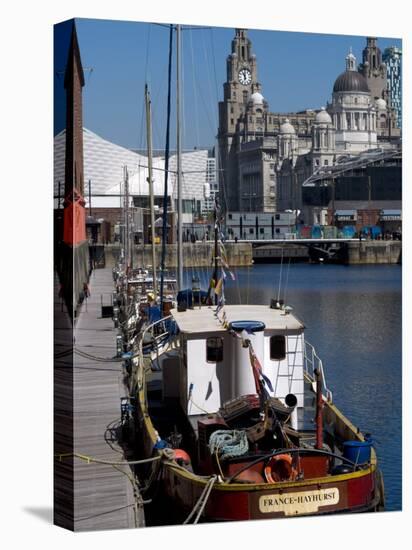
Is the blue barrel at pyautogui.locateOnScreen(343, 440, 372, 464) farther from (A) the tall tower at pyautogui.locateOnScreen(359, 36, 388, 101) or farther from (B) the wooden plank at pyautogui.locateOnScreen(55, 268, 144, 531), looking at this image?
(A) the tall tower at pyautogui.locateOnScreen(359, 36, 388, 101)

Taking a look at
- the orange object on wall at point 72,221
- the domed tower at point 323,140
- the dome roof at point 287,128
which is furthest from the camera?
the dome roof at point 287,128

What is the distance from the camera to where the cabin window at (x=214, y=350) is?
10898 millimetres

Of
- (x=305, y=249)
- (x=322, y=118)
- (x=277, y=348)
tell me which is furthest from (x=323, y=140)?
(x=277, y=348)

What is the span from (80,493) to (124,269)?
14.2 m

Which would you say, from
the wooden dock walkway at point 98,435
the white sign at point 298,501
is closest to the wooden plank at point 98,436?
the wooden dock walkway at point 98,435

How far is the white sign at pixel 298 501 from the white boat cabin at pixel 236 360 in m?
1.54

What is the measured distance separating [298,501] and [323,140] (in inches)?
2484

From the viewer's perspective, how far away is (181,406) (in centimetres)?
1154

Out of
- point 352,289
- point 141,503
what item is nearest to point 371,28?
point 141,503

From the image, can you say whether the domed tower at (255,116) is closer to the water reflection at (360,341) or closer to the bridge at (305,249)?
the bridge at (305,249)

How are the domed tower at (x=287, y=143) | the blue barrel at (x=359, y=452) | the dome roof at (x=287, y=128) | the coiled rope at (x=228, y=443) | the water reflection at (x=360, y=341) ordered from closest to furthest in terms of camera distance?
the coiled rope at (x=228, y=443)
the blue barrel at (x=359, y=452)
the water reflection at (x=360, y=341)
the dome roof at (x=287, y=128)
the domed tower at (x=287, y=143)

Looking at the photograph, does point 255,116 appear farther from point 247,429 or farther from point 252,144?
point 247,429

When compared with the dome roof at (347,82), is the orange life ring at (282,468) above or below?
below
